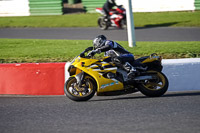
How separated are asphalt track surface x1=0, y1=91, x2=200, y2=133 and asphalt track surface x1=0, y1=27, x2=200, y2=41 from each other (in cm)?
794

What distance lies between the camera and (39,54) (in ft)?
37.1

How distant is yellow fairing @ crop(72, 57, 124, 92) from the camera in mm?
7859

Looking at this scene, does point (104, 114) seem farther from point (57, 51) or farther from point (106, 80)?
point (57, 51)

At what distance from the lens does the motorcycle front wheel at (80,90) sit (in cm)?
785

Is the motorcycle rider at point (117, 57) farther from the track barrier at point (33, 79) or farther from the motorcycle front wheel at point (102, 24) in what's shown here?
the motorcycle front wheel at point (102, 24)

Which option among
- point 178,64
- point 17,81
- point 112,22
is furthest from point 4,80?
point 112,22

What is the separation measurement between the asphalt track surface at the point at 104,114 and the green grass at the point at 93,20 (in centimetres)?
1187

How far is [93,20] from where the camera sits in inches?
875

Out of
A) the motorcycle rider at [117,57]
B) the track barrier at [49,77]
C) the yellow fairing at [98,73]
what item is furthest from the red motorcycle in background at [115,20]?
the yellow fairing at [98,73]

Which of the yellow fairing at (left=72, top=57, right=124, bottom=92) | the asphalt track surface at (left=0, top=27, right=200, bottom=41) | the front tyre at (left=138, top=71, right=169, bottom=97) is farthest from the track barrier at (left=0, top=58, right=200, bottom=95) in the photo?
the asphalt track surface at (left=0, top=27, right=200, bottom=41)

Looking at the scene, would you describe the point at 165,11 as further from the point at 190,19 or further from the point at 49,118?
the point at 49,118

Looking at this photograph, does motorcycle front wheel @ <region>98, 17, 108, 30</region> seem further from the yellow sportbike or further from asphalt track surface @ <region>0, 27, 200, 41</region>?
the yellow sportbike

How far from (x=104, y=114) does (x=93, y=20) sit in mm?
15789

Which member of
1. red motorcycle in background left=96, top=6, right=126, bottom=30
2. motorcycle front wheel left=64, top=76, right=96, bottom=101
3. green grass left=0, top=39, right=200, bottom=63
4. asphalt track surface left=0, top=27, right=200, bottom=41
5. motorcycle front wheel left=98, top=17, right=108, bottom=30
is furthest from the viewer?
motorcycle front wheel left=98, top=17, right=108, bottom=30
